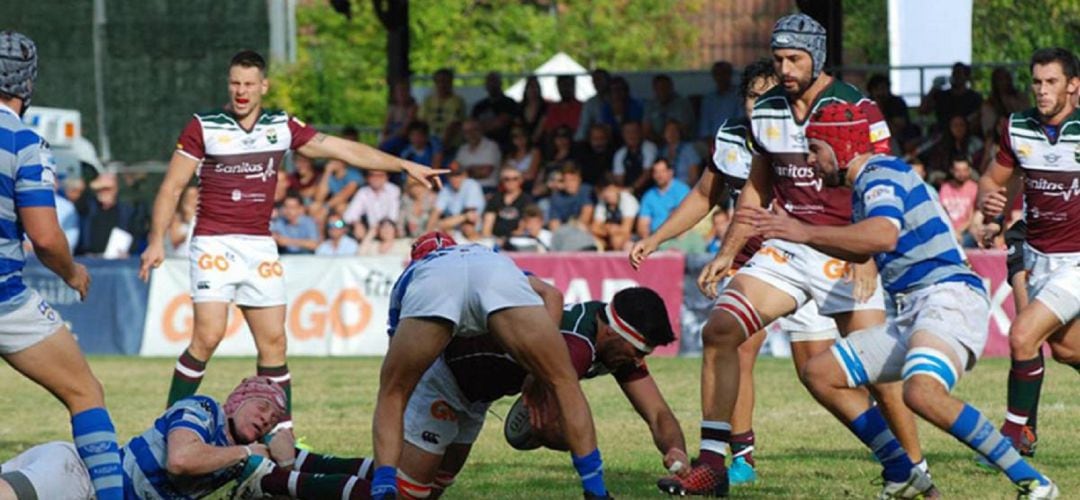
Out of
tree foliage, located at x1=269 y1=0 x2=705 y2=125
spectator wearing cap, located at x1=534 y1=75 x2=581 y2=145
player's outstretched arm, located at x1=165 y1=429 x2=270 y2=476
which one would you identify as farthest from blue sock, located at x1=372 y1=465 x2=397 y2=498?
tree foliage, located at x1=269 y1=0 x2=705 y2=125

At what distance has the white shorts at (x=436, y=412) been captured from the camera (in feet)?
29.1

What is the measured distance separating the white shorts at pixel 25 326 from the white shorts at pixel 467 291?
156 centimetres

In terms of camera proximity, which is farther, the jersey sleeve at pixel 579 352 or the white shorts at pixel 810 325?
the white shorts at pixel 810 325

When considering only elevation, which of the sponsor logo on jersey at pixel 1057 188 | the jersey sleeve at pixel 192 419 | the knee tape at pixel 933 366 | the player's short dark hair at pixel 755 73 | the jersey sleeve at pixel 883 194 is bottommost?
the jersey sleeve at pixel 192 419

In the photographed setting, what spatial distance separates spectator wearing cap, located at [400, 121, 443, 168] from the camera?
77.0ft

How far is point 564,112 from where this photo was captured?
23.7 metres

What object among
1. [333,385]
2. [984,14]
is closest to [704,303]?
[333,385]

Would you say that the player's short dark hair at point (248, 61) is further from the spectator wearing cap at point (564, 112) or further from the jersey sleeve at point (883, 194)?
the spectator wearing cap at point (564, 112)

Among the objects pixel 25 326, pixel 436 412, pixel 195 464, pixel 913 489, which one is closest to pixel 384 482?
pixel 436 412

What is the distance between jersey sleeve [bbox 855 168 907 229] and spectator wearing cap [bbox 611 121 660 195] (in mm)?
13604

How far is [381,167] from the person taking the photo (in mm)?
12008

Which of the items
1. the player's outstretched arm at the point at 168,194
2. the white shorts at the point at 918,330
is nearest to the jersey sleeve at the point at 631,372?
the white shorts at the point at 918,330

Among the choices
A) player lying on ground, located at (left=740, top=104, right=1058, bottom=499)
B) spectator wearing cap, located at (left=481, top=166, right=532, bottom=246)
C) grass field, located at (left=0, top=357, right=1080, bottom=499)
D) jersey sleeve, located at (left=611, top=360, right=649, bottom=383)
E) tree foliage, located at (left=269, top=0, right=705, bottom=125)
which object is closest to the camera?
player lying on ground, located at (left=740, top=104, right=1058, bottom=499)

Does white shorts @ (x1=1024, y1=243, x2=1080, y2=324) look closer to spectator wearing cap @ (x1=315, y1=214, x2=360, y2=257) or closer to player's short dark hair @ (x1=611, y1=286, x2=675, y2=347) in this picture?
player's short dark hair @ (x1=611, y1=286, x2=675, y2=347)
